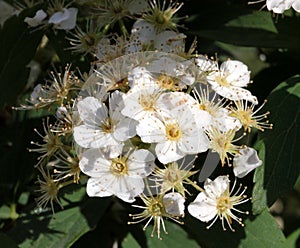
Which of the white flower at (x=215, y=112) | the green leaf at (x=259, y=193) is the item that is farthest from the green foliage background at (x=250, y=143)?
the white flower at (x=215, y=112)

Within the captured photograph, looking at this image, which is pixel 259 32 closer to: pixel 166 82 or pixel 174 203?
pixel 166 82

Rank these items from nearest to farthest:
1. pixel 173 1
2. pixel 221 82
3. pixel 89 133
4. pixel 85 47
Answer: pixel 89 133
pixel 221 82
pixel 85 47
pixel 173 1

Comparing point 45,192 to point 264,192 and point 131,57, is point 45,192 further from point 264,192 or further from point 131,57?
point 264,192

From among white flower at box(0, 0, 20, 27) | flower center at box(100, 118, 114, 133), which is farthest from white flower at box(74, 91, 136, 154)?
white flower at box(0, 0, 20, 27)

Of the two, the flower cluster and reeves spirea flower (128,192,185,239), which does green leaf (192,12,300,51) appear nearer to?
the flower cluster

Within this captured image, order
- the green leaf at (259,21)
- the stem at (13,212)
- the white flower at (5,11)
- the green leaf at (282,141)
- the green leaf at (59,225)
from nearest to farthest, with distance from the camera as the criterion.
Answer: the green leaf at (282,141) < the green leaf at (59,225) < the green leaf at (259,21) < the stem at (13,212) < the white flower at (5,11)

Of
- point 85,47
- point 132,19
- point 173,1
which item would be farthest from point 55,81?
point 173,1

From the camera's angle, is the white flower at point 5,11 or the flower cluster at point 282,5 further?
the white flower at point 5,11

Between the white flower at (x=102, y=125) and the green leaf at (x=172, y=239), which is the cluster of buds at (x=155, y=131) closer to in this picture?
the white flower at (x=102, y=125)
